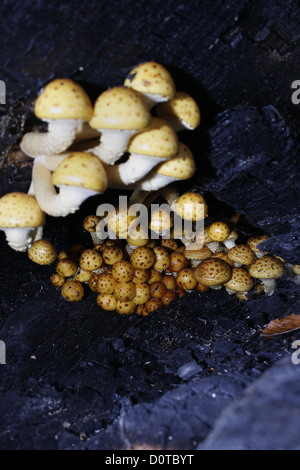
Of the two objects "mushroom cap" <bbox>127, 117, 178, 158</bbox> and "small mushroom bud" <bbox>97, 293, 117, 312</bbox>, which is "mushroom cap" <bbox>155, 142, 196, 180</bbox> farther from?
"small mushroom bud" <bbox>97, 293, 117, 312</bbox>

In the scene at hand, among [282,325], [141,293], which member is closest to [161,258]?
[141,293]

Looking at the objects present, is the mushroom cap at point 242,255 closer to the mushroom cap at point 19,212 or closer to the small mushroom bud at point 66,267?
the small mushroom bud at point 66,267

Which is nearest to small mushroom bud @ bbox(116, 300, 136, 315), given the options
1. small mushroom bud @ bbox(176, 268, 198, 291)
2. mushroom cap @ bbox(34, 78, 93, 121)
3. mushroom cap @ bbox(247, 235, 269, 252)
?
small mushroom bud @ bbox(176, 268, 198, 291)

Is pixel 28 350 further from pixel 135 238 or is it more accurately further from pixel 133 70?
pixel 133 70

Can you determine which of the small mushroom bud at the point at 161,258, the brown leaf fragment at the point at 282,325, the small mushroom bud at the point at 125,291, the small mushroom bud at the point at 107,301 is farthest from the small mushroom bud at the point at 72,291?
the brown leaf fragment at the point at 282,325

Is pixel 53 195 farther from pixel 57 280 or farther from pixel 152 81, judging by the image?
pixel 57 280
